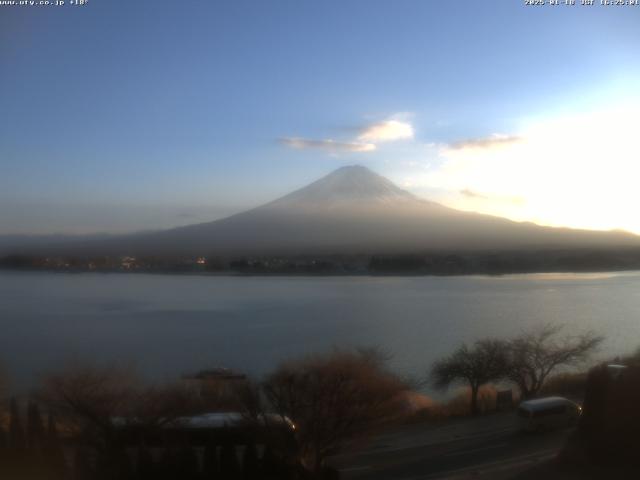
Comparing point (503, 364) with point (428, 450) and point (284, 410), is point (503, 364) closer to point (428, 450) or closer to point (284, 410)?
point (428, 450)

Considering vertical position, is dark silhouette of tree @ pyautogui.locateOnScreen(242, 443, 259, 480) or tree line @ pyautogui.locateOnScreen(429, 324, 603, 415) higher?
dark silhouette of tree @ pyautogui.locateOnScreen(242, 443, 259, 480)

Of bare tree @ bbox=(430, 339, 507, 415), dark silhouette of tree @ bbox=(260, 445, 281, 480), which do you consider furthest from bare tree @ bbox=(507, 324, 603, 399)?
dark silhouette of tree @ bbox=(260, 445, 281, 480)

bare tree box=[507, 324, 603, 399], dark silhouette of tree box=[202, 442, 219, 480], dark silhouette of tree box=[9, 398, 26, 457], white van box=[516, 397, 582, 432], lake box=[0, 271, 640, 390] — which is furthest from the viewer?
→ lake box=[0, 271, 640, 390]

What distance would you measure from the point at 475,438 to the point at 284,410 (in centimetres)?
156

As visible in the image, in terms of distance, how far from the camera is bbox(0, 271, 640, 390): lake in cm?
756

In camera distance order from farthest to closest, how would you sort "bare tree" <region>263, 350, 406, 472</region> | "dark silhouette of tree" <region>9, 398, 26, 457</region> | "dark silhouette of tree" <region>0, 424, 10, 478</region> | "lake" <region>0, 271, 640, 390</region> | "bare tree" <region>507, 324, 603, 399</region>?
"lake" <region>0, 271, 640, 390</region>
"bare tree" <region>507, 324, 603, 399</region>
"bare tree" <region>263, 350, 406, 472</region>
"dark silhouette of tree" <region>9, 398, 26, 457</region>
"dark silhouette of tree" <region>0, 424, 10, 478</region>

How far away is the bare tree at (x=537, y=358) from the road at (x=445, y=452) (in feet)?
5.64

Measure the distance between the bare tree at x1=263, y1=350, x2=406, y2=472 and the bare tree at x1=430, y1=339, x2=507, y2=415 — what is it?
2.75 m

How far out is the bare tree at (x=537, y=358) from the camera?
6277mm

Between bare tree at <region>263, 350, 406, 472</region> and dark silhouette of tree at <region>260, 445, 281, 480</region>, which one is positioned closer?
dark silhouette of tree at <region>260, 445, 281, 480</region>

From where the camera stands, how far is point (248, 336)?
9.39m

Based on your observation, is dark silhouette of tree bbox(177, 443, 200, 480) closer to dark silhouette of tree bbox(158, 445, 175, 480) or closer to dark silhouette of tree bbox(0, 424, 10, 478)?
dark silhouette of tree bbox(158, 445, 175, 480)

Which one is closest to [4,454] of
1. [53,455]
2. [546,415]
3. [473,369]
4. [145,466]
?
[53,455]

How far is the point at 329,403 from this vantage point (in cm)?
327
